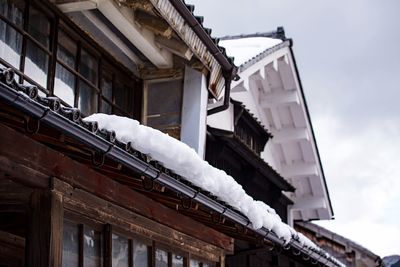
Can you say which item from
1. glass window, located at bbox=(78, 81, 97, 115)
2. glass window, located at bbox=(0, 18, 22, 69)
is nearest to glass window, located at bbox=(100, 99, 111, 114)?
glass window, located at bbox=(78, 81, 97, 115)

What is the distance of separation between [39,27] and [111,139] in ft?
10.5

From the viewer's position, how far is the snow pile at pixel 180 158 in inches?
253

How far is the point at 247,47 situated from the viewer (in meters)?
19.3

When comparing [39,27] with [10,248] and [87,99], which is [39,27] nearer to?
[87,99]

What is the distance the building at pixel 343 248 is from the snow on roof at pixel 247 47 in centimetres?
701

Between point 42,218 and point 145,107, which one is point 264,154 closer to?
point 145,107

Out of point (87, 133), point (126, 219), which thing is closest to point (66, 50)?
point (126, 219)

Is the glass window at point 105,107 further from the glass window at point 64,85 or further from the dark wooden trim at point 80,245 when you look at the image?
the dark wooden trim at point 80,245

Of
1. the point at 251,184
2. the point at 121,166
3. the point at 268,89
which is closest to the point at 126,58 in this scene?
the point at 121,166

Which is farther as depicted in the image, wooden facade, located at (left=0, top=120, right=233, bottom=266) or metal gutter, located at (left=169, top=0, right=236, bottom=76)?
metal gutter, located at (left=169, top=0, right=236, bottom=76)

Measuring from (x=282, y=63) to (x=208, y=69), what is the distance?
758 centimetres

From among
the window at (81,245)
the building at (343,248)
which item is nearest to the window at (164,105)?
the window at (81,245)

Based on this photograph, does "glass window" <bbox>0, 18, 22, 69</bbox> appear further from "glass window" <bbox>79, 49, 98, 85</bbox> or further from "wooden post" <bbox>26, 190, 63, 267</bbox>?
"wooden post" <bbox>26, 190, 63, 267</bbox>

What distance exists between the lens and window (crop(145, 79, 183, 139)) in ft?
35.5
